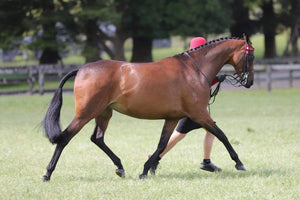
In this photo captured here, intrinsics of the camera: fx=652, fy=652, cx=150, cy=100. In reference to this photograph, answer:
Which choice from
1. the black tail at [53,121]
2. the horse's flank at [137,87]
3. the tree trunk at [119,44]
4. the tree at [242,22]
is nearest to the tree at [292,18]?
the tree at [242,22]

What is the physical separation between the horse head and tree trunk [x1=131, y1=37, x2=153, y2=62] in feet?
104

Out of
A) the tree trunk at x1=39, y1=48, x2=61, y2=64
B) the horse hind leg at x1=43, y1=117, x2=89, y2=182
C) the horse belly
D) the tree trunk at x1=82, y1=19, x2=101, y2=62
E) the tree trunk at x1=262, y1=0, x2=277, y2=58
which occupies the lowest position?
the tree trunk at x1=262, y1=0, x2=277, y2=58

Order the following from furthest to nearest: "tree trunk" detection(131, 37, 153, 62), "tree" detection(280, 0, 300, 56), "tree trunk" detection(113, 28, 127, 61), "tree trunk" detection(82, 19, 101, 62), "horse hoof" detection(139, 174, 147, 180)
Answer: "tree" detection(280, 0, 300, 56), "tree trunk" detection(131, 37, 153, 62), "tree trunk" detection(113, 28, 127, 61), "tree trunk" detection(82, 19, 101, 62), "horse hoof" detection(139, 174, 147, 180)

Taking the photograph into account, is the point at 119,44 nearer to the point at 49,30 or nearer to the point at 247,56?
the point at 49,30

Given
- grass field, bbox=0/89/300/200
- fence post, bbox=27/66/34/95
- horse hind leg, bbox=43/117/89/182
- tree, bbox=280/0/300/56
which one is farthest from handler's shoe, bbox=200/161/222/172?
tree, bbox=280/0/300/56

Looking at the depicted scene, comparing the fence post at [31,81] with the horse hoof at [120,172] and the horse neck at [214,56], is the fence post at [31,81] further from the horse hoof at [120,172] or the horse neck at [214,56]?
the horse hoof at [120,172]

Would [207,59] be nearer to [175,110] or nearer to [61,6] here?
[175,110]

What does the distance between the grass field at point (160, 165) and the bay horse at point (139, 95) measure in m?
0.49

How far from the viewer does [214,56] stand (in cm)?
917

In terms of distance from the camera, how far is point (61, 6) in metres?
35.8

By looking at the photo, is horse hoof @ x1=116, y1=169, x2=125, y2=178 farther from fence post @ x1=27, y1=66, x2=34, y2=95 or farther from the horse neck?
fence post @ x1=27, y1=66, x2=34, y2=95

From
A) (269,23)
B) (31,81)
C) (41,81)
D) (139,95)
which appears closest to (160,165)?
(139,95)

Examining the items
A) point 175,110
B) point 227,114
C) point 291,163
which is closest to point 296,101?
point 227,114

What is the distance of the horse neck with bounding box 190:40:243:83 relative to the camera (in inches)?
357
